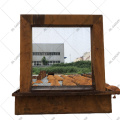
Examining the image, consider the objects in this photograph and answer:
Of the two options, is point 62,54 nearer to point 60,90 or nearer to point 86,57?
point 86,57

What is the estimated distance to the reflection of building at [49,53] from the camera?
3930 millimetres

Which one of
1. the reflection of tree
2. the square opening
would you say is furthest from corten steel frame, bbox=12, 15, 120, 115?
the reflection of tree

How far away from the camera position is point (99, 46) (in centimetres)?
366

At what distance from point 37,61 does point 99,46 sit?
1675 millimetres

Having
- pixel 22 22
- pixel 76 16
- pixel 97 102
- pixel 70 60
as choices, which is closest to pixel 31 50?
pixel 22 22

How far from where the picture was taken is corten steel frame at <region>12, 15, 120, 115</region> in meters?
3.62

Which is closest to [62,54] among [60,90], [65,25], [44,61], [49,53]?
[49,53]

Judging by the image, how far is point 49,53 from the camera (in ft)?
13.1

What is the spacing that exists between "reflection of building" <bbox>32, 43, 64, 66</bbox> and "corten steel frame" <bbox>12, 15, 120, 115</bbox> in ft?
0.93

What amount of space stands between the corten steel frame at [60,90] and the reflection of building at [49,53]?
0.93 feet

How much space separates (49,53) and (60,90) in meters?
1.05

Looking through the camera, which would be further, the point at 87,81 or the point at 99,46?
the point at 87,81

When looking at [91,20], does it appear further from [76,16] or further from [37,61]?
[37,61]

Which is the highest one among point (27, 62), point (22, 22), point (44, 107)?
point (22, 22)
